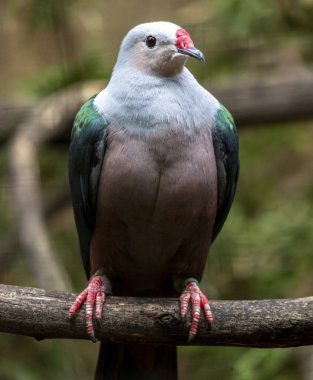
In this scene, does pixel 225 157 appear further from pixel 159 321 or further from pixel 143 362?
pixel 143 362

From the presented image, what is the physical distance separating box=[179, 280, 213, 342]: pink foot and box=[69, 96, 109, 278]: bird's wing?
0.47 meters

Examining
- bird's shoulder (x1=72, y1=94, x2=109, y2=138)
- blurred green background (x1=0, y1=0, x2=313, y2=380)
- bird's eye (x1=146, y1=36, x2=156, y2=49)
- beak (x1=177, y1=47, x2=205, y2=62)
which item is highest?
bird's eye (x1=146, y1=36, x2=156, y2=49)

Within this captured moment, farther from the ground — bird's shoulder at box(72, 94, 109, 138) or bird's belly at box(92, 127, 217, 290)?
bird's shoulder at box(72, 94, 109, 138)

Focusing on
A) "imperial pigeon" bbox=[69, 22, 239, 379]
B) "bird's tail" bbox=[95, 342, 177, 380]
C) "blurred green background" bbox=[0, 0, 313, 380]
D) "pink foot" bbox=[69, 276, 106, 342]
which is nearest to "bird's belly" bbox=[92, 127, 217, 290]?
"imperial pigeon" bbox=[69, 22, 239, 379]

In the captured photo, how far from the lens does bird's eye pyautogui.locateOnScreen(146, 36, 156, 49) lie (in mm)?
3250

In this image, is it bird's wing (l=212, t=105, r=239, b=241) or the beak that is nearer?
the beak

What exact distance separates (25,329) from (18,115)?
8.17 ft

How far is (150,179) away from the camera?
10.1 ft

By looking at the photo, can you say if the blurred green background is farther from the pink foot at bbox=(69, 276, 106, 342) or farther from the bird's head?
the bird's head

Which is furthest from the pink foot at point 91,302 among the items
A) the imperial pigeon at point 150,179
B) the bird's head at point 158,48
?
the bird's head at point 158,48

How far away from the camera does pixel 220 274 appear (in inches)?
196

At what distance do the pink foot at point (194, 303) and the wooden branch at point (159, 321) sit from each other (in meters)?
0.02

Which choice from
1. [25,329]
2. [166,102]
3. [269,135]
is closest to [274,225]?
[269,135]

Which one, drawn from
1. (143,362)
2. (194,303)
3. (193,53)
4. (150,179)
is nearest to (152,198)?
Result: (150,179)
